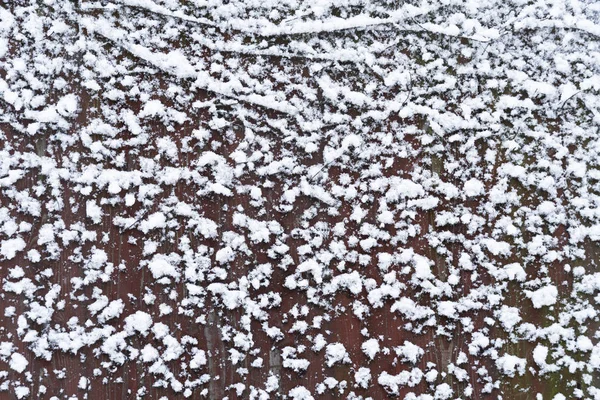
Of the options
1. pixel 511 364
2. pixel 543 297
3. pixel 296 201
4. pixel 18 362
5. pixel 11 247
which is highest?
pixel 296 201

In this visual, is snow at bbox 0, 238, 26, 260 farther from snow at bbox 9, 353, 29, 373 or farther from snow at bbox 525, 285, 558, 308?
snow at bbox 525, 285, 558, 308

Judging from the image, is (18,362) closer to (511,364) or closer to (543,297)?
(511,364)

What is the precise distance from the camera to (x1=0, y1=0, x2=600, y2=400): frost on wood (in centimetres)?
205

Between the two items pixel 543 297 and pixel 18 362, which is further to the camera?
pixel 543 297

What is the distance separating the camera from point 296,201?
2152 millimetres

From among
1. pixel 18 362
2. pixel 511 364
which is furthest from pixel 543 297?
pixel 18 362

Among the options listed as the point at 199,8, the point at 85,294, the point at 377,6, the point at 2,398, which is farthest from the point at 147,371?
the point at 377,6

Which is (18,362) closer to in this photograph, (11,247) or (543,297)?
(11,247)

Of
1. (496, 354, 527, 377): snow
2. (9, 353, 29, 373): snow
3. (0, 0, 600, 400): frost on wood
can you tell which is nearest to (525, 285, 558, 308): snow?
(0, 0, 600, 400): frost on wood

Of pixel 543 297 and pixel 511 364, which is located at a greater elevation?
pixel 543 297

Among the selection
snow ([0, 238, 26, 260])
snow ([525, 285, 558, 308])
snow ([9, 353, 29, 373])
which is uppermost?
snow ([0, 238, 26, 260])

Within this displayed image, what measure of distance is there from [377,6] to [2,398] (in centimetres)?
270

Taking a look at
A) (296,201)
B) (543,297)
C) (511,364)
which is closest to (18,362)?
(296,201)

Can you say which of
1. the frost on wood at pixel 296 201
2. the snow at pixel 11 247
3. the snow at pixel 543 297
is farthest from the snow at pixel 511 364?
the snow at pixel 11 247
